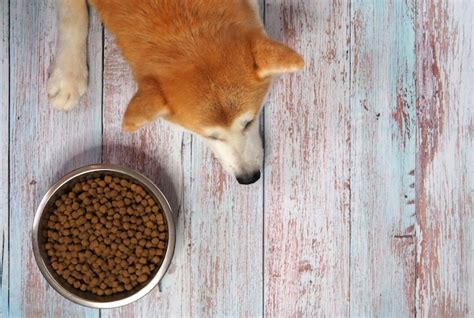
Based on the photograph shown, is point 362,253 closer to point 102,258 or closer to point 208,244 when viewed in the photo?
point 208,244

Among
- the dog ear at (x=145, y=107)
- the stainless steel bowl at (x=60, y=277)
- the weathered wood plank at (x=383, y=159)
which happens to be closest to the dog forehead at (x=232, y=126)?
the dog ear at (x=145, y=107)

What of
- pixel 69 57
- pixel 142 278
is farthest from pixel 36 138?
pixel 142 278

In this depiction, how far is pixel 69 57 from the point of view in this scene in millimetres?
1599

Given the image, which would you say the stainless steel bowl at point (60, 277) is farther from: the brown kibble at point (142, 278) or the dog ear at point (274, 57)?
the dog ear at point (274, 57)

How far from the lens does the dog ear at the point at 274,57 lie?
1231 millimetres

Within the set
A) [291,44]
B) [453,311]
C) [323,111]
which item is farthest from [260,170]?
[453,311]

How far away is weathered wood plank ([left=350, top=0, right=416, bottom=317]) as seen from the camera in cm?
170

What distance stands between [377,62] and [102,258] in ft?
3.11

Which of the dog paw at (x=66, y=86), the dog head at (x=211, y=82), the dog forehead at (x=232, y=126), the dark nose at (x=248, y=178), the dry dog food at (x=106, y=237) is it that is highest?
the dog paw at (x=66, y=86)

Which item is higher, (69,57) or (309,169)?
(69,57)

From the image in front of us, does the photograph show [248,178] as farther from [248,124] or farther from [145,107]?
[145,107]

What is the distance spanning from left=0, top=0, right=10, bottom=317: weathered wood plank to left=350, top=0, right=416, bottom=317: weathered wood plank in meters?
0.99

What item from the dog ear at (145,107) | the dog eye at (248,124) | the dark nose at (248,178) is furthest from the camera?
the dark nose at (248,178)

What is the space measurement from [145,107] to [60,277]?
62 centimetres
